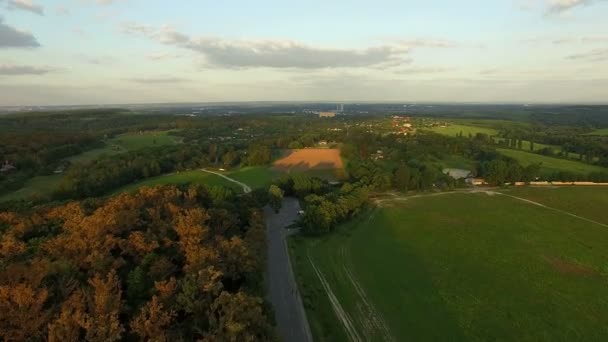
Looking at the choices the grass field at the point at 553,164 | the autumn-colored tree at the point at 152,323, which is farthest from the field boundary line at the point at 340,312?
the grass field at the point at 553,164

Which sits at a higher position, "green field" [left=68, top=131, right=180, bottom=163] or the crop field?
"green field" [left=68, top=131, right=180, bottom=163]

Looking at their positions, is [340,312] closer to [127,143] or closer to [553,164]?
[553,164]

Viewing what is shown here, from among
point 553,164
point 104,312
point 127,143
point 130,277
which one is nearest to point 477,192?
point 553,164

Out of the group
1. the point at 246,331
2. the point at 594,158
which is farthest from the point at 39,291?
the point at 594,158

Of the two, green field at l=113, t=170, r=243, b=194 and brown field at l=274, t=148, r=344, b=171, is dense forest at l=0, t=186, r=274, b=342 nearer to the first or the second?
green field at l=113, t=170, r=243, b=194

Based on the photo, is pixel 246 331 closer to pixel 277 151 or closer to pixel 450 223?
pixel 450 223

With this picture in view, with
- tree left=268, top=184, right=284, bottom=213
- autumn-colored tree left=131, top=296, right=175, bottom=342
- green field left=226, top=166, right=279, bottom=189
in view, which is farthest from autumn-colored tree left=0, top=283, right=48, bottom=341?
green field left=226, top=166, right=279, bottom=189
